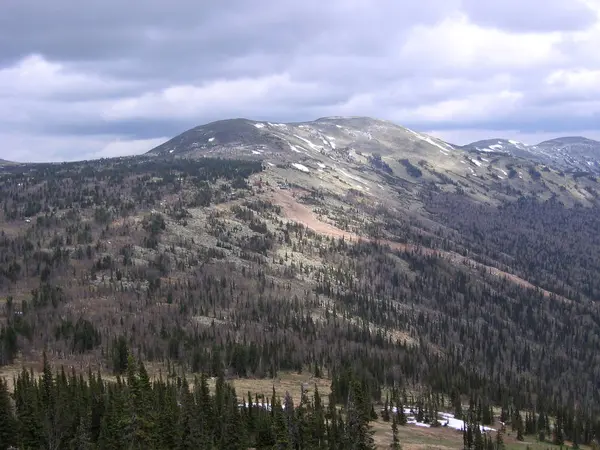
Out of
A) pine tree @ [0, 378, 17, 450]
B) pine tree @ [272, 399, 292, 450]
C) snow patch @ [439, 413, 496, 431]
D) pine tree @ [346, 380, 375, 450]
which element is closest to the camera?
pine tree @ [272, 399, 292, 450]

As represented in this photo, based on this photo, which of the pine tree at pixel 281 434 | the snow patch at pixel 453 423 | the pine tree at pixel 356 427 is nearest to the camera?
the pine tree at pixel 281 434

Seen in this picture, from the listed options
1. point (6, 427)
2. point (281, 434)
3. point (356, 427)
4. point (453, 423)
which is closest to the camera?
point (356, 427)

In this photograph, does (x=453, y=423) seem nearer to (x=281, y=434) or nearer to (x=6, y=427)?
(x=281, y=434)

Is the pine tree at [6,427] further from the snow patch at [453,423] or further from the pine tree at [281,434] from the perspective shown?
the snow patch at [453,423]

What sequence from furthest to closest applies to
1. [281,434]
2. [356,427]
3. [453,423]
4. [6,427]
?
[453,423] → [6,427] → [281,434] → [356,427]

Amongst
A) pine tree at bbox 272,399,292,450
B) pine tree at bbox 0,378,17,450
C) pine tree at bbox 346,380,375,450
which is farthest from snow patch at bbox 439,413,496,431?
pine tree at bbox 0,378,17,450

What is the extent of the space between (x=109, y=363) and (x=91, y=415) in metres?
93.3

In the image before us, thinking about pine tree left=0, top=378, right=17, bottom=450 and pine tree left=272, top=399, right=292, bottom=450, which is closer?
pine tree left=272, top=399, right=292, bottom=450

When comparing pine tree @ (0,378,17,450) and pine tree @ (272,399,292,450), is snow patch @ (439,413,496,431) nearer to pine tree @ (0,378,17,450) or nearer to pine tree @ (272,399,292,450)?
pine tree @ (272,399,292,450)

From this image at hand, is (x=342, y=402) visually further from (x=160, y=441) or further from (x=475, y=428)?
(x=160, y=441)

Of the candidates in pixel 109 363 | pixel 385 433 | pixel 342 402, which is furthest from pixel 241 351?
pixel 385 433

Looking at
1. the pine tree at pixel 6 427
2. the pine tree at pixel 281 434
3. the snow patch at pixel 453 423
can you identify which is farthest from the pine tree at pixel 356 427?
the snow patch at pixel 453 423

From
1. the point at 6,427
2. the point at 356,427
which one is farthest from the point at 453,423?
the point at 6,427

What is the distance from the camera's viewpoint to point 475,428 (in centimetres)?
11869
